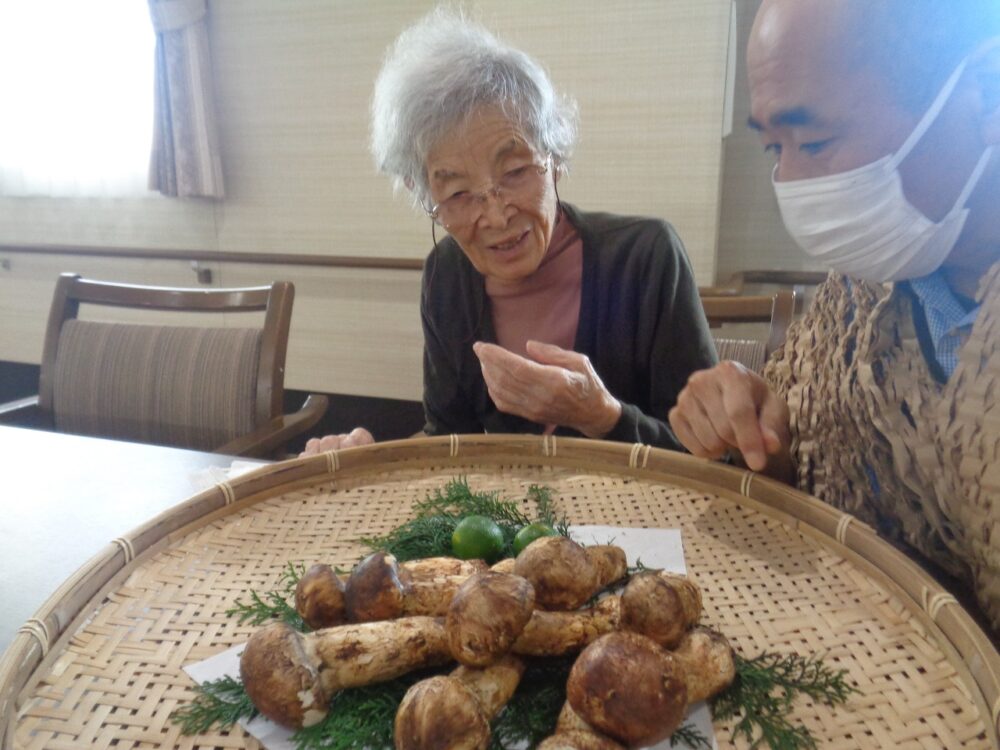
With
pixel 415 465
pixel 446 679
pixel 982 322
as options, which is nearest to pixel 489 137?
pixel 415 465

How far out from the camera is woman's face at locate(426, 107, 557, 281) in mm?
1137

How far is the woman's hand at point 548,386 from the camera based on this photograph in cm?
99

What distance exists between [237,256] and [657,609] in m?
2.55

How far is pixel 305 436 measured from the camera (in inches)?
113

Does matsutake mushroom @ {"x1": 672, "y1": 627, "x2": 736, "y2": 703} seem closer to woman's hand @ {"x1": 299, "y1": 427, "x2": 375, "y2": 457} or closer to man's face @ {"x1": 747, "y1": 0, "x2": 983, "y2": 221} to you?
man's face @ {"x1": 747, "y1": 0, "x2": 983, "y2": 221}

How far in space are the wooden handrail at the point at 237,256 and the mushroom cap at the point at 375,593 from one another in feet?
6.43

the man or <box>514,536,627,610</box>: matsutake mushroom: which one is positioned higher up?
the man

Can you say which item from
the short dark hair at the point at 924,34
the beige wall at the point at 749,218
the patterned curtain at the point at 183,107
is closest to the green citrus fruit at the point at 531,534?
the short dark hair at the point at 924,34

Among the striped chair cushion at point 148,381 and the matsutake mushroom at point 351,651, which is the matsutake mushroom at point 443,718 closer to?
the matsutake mushroom at point 351,651

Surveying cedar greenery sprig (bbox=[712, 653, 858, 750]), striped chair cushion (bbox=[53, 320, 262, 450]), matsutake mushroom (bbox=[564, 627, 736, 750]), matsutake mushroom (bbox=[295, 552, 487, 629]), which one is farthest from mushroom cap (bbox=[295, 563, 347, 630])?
striped chair cushion (bbox=[53, 320, 262, 450])

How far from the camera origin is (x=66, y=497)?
97 centimetres

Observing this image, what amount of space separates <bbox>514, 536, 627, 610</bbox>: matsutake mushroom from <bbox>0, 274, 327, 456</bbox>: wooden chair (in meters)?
0.82

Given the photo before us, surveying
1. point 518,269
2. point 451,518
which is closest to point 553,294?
point 518,269

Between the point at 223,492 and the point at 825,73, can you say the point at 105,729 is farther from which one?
the point at 825,73
